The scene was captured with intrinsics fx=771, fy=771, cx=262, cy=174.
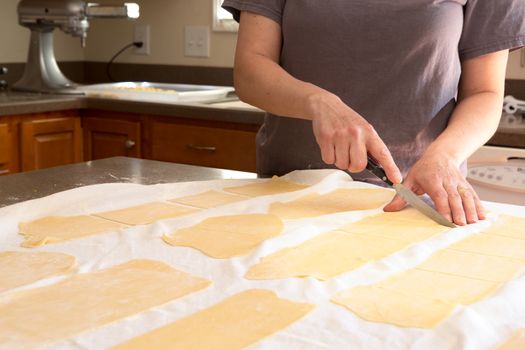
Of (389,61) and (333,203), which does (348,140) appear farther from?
(389,61)

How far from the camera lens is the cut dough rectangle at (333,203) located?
117 cm

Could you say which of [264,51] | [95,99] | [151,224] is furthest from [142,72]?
[151,224]

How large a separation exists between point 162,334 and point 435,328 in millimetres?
261

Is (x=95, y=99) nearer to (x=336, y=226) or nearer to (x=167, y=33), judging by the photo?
(x=167, y=33)

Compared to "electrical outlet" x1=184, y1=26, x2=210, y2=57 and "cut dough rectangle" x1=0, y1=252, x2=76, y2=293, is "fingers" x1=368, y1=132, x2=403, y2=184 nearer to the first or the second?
"cut dough rectangle" x1=0, y1=252, x2=76, y2=293

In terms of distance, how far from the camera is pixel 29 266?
912 millimetres

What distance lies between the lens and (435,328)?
29.3 inches

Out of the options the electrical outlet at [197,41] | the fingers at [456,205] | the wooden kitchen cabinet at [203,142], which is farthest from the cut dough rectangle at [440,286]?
the electrical outlet at [197,41]

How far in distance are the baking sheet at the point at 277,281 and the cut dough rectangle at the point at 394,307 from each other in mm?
12

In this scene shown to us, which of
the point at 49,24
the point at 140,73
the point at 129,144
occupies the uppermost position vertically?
the point at 49,24

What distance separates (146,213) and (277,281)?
36 cm

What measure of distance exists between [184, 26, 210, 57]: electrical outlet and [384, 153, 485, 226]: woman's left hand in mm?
2089

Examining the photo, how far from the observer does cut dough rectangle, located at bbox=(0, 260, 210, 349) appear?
722 millimetres

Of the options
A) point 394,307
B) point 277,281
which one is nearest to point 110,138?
point 277,281
